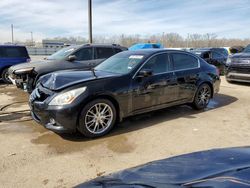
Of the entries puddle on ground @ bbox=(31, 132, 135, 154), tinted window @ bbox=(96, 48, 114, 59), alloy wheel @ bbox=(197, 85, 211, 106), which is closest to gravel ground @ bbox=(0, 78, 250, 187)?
puddle on ground @ bbox=(31, 132, 135, 154)

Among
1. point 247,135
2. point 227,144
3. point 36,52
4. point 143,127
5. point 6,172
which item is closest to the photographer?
point 6,172

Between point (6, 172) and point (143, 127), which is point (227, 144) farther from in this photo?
point (6, 172)

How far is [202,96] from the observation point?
684cm

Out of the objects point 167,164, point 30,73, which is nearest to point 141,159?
point 167,164

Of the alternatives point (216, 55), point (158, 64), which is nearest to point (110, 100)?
point (158, 64)

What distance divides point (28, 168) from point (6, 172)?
28 cm

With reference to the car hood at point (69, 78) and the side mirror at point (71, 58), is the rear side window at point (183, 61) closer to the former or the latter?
the car hood at point (69, 78)

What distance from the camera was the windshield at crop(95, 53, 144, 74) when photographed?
5523mm

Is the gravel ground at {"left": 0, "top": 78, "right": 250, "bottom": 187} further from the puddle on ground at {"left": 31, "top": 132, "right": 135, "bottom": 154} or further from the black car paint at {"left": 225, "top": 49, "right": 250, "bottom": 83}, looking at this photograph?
the black car paint at {"left": 225, "top": 49, "right": 250, "bottom": 83}

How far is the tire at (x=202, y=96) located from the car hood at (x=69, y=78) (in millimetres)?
2472

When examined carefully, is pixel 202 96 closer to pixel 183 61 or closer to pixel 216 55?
pixel 183 61

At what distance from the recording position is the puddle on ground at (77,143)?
14.3 ft

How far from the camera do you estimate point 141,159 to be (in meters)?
3.98

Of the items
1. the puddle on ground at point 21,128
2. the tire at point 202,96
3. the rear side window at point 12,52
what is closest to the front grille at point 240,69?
the tire at point 202,96
